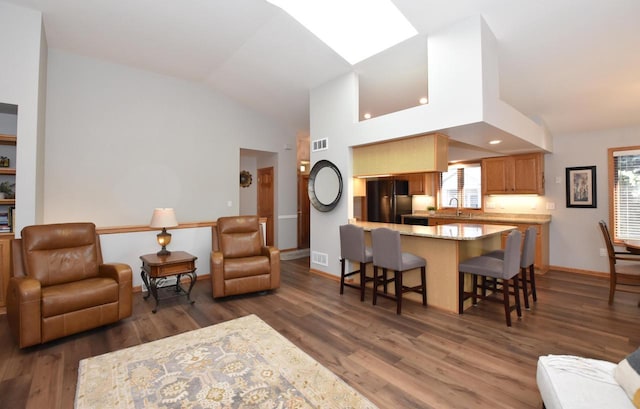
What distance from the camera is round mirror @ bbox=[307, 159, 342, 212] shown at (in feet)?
15.4

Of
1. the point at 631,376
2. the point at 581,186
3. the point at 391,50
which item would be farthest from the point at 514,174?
the point at 631,376

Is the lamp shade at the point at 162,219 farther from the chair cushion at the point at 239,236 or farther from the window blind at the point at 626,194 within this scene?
the window blind at the point at 626,194

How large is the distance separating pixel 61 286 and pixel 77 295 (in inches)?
10.2

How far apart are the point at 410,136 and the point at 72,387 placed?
392 cm

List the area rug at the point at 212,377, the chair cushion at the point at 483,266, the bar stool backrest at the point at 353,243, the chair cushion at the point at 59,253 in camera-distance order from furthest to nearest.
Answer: the bar stool backrest at the point at 353,243 → the chair cushion at the point at 483,266 → the chair cushion at the point at 59,253 → the area rug at the point at 212,377

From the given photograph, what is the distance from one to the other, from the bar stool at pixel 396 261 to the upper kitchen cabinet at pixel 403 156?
1.03 metres

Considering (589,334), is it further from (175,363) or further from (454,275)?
(175,363)

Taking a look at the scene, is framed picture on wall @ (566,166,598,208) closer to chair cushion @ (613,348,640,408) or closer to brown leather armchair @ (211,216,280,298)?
chair cushion @ (613,348,640,408)

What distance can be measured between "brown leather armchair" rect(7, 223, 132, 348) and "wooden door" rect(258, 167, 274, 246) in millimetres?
4104

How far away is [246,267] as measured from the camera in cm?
382

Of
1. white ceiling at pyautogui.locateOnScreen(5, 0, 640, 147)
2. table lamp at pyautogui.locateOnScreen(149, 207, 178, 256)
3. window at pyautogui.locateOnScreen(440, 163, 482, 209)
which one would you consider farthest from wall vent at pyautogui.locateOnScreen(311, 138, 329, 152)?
window at pyautogui.locateOnScreen(440, 163, 482, 209)

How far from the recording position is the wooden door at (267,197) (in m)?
7.19

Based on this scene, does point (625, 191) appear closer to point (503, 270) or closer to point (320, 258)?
point (503, 270)

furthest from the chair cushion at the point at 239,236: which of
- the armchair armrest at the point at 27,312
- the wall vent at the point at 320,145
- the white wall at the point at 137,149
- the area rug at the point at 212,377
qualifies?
the armchair armrest at the point at 27,312
